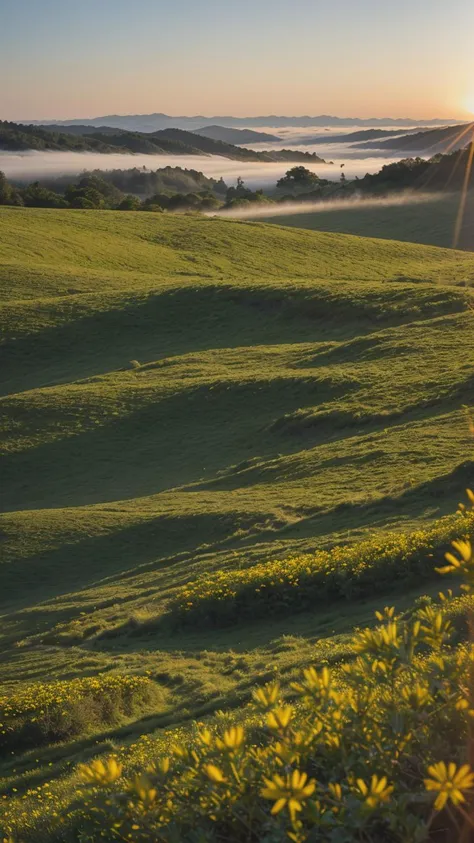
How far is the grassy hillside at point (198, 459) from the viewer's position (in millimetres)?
13156

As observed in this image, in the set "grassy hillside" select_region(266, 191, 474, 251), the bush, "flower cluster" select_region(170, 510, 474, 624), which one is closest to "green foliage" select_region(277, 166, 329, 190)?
"grassy hillside" select_region(266, 191, 474, 251)

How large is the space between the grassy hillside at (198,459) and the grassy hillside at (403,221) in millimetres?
23358

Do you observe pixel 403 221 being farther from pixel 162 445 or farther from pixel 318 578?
pixel 318 578

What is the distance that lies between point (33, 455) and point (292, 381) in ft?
30.0

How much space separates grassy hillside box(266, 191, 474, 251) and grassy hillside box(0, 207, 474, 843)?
76.6ft

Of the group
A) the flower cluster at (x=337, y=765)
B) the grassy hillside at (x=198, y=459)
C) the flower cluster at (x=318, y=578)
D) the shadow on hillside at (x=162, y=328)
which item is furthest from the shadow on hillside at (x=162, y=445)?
the flower cluster at (x=337, y=765)

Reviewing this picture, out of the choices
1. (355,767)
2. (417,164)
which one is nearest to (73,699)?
(355,767)

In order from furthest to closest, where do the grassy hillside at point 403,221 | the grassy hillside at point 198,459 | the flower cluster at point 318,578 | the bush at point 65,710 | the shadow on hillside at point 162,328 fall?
the grassy hillside at point 403,221, the shadow on hillside at point 162,328, the flower cluster at point 318,578, the grassy hillside at point 198,459, the bush at point 65,710

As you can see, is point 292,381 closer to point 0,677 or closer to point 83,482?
point 83,482

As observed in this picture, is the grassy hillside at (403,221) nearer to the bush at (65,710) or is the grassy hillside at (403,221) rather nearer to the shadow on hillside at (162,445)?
the shadow on hillside at (162,445)

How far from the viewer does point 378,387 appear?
28.9m

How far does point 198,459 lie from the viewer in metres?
27.8

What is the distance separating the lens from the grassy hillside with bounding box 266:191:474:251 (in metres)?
81.7

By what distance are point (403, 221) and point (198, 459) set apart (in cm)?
6611
